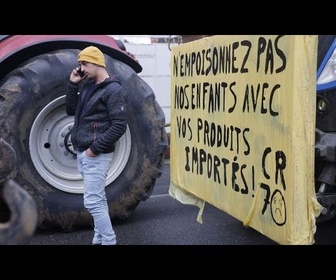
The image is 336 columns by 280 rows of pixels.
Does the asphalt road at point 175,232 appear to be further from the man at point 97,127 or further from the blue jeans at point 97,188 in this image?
the man at point 97,127

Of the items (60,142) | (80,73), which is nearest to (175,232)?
(60,142)

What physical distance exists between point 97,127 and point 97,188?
0.43 meters

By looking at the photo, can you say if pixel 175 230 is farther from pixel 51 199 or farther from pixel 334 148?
pixel 334 148

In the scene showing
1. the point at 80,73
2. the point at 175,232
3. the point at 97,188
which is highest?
the point at 80,73

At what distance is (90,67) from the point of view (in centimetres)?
397

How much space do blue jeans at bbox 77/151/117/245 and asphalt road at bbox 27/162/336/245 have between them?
0.32 m

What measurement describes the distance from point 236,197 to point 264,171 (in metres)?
0.43

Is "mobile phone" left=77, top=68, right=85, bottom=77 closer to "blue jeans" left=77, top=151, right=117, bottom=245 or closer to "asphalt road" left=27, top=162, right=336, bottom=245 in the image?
"blue jeans" left=77, top=151, right=117, bottom=245

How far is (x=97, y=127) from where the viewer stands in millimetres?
3939

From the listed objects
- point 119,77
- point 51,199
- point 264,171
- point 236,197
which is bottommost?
point 51,199

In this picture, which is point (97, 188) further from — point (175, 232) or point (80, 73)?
point (175, 232)

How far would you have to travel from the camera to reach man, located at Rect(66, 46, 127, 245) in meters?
3.87

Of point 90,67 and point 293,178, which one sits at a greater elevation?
point 90,67

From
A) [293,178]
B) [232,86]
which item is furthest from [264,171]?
[232,86]
